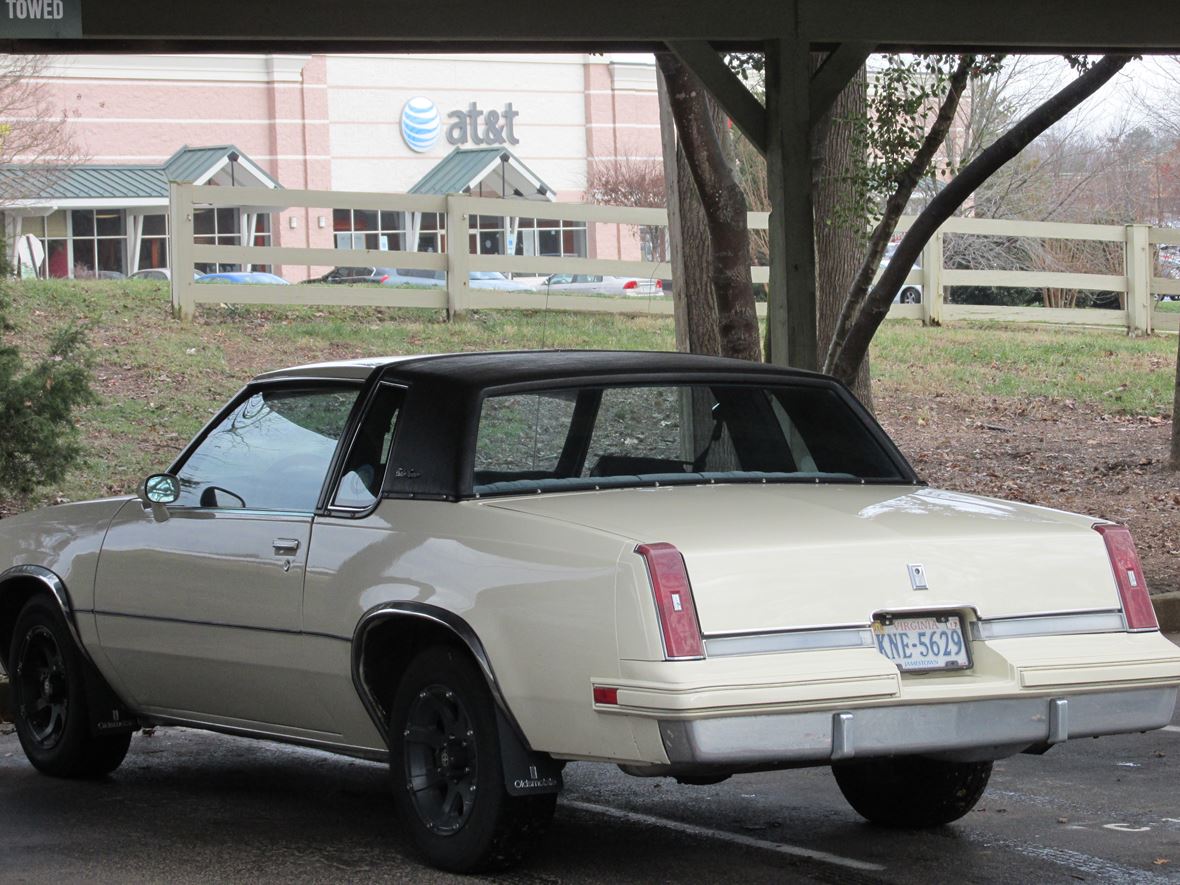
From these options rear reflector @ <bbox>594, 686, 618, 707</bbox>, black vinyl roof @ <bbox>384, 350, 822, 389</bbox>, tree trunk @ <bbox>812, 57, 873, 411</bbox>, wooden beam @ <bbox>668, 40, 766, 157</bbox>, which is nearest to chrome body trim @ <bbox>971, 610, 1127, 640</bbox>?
rear reflector @ <bbox>594, 686, 618, 707</bbox>

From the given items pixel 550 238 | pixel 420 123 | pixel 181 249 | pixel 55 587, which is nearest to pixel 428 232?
pixel 420 123

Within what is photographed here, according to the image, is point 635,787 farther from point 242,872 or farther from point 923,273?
point 923,273

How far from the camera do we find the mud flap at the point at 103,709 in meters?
7.26

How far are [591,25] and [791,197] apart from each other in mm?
1404

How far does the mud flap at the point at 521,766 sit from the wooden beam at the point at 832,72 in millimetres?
5348

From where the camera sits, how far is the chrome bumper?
16.1ft

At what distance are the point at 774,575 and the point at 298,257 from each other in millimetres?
18580

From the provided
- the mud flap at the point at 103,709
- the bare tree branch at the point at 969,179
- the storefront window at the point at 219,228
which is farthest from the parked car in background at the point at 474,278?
the mud flap at the point at 103,709

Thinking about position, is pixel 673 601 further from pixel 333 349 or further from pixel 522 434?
pixel 333 349

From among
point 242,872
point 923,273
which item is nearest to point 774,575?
point 242,872

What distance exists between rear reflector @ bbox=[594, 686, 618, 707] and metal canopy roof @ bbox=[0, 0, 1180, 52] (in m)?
5.29

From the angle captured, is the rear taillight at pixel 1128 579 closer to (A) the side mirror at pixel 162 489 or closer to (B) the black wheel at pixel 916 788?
(B) the black wheel at pixel 916 788

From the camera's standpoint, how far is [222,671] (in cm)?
653

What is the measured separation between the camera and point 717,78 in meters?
9.73
